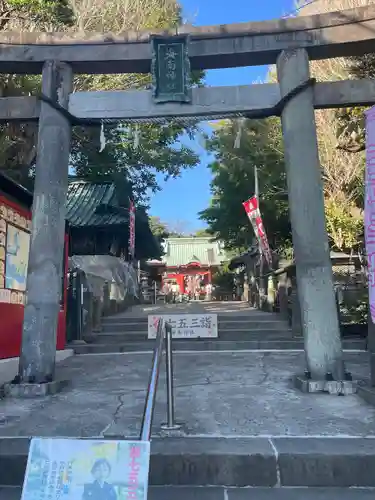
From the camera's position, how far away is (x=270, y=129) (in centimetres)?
1853

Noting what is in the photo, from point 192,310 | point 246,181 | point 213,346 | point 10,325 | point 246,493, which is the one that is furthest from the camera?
point 246,181

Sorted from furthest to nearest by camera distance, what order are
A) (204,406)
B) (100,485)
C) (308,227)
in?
(308,227)
(204,406)
(100,485)

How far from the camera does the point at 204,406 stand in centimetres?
504

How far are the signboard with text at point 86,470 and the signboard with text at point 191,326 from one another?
6.94 m

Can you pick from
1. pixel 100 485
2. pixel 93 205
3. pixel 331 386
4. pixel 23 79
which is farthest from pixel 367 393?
pixel 93 205

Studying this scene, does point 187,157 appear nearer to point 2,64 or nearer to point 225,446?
point 2,64

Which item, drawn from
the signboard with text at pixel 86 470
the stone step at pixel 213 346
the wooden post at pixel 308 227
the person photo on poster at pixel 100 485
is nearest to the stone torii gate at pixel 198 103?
the wooden post at pixel 308 227

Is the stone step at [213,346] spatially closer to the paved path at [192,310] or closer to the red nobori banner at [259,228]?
the paved path at [192,310]

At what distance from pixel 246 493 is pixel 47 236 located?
14.3 feet

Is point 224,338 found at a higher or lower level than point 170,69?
lower

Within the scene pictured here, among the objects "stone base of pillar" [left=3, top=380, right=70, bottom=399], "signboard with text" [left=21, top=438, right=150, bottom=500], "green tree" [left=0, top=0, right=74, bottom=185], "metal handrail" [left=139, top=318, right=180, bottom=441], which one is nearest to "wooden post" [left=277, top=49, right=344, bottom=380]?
"metal handrail" [left=139, top=318, right=180, bottom=441]

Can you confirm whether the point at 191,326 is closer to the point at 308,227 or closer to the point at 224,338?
the point at 224,338

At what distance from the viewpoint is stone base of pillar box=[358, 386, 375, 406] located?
16.5ft

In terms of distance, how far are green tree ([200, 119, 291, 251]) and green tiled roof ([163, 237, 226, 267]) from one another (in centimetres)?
1829
